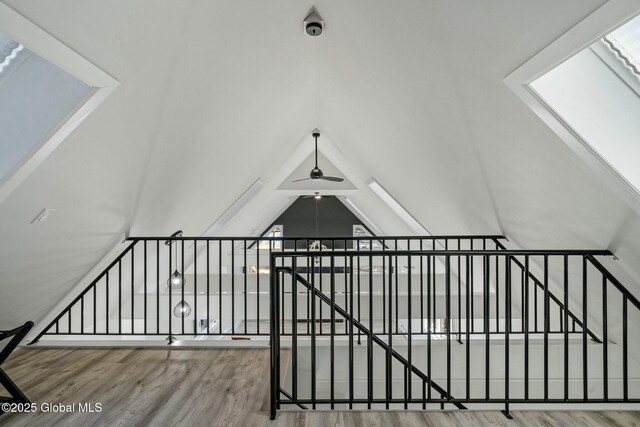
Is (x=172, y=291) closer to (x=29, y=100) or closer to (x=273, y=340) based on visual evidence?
(x=273, y=340)

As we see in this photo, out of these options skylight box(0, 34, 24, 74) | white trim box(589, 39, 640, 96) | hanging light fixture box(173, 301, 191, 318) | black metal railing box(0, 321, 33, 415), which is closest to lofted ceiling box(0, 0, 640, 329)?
skylight box(0, 34, 24, 74)

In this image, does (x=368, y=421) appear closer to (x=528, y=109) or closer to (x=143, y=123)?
(x=528, y=109)

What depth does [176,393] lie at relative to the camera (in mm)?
2250

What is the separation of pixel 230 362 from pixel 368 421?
1.26 meters

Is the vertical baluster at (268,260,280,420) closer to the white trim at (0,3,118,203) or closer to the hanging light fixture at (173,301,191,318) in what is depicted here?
the white trim at (0,3,118,203)

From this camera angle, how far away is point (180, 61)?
2104 millimetres

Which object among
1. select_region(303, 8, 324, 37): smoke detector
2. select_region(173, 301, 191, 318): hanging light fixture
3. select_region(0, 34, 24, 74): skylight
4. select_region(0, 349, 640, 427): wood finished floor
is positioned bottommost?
select_region(0, 349, 640, 427): wood finished floor

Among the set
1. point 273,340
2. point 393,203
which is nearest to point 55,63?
point 273,340

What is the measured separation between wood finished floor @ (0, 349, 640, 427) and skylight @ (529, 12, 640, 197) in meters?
1.43

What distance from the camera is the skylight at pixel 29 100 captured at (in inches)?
62.9

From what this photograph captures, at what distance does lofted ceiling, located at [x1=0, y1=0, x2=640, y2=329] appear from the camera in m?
1.73

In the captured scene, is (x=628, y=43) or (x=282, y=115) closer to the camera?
(x=628, y=43)

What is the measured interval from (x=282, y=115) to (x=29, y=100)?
8.34 ft

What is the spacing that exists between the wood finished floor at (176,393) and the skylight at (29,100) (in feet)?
4.63
